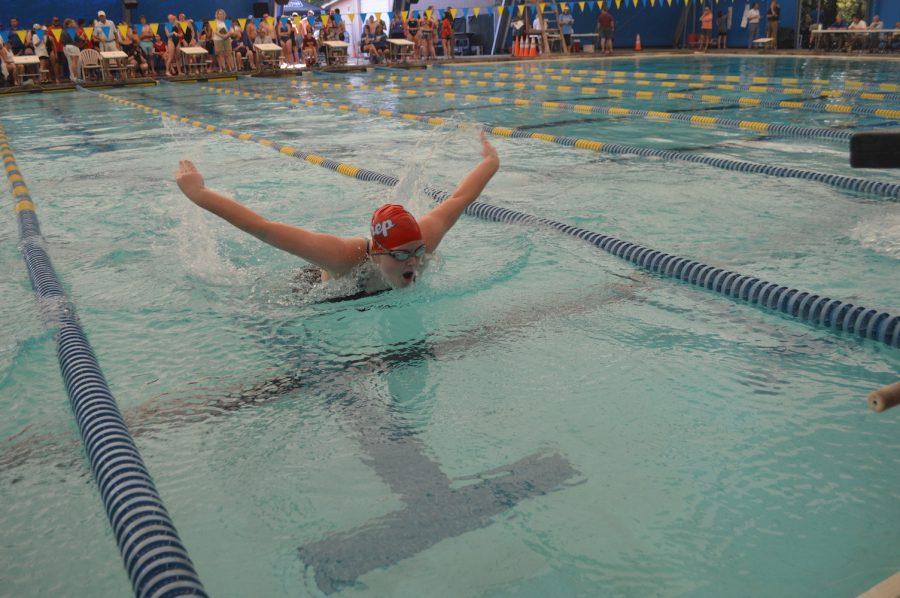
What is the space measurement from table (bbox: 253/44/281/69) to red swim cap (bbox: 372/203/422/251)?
18.2 m

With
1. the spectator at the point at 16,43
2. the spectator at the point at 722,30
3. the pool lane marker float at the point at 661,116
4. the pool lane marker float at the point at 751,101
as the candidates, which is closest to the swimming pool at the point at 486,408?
the pool lane marker float at the point at 661,116

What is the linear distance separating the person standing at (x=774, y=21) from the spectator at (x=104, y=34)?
56.5ft

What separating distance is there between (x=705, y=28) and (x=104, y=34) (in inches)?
676

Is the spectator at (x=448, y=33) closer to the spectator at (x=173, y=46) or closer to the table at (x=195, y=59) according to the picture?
the table at (x=195, y=59)

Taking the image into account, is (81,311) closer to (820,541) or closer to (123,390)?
(123,390)

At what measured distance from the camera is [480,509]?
2.03m

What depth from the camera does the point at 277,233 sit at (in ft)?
9.54

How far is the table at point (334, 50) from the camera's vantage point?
839 inches

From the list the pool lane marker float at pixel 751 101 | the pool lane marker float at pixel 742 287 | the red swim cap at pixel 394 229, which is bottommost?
the pool lane marker float at pixel 742 287

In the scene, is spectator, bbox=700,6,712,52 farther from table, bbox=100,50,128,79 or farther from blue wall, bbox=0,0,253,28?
table, bbox=100,50,128,79

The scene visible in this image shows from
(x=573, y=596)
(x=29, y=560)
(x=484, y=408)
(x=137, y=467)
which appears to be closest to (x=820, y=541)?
(x=573, y=596)

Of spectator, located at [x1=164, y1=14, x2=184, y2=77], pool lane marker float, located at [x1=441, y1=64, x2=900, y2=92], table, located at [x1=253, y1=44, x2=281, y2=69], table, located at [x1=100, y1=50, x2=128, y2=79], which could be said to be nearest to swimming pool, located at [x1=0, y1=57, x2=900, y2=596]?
pool lane marker float, located at [x1=441, y1=64, x2=900, y2=92]

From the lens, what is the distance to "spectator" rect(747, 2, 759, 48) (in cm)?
2091

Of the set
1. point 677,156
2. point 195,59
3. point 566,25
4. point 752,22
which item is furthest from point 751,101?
point 195,59
